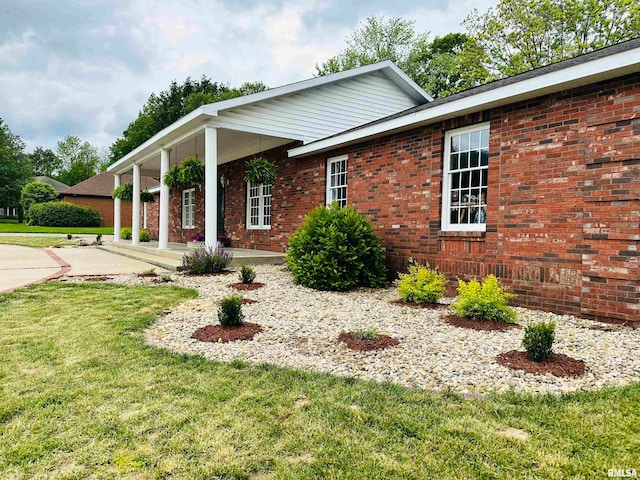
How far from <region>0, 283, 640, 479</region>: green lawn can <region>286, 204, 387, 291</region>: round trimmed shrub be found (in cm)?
366

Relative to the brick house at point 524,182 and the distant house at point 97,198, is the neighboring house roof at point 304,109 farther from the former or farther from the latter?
the distant house at point 97,198

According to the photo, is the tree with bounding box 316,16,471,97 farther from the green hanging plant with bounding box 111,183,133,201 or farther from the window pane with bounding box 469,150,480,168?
the window pane with bounding box 469,150,480,168

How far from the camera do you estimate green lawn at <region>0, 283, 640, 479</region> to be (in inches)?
77.9

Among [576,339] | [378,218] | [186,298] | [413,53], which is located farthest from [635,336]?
[413,53]

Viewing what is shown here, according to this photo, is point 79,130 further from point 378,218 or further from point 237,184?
point 378,218

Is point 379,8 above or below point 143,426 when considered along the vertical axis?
above

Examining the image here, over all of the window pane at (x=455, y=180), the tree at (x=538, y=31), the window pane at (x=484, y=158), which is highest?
the tree at (x=538, y=31)

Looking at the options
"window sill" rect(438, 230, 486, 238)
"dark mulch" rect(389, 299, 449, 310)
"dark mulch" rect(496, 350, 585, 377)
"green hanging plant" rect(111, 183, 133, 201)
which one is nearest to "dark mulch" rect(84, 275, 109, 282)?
"dark mulch" rect(389, 299, 449, 310)

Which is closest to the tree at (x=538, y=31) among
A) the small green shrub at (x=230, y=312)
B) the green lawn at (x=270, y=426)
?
the small green shrub at (x=230, y=312)

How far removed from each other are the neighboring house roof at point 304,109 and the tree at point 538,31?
11.6m

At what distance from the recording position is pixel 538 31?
20.0m

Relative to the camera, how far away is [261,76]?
126ft

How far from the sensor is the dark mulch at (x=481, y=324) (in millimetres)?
4531

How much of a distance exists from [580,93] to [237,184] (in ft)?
34.6
